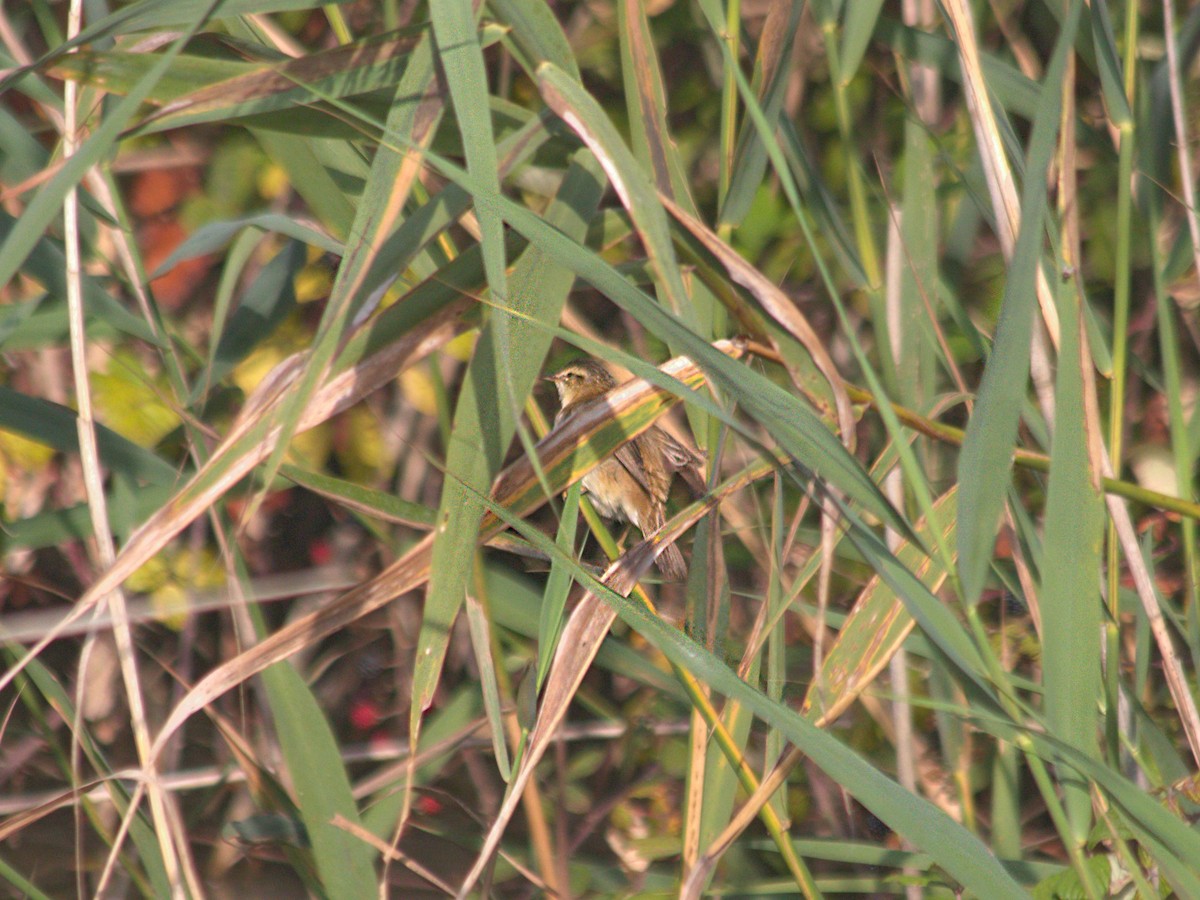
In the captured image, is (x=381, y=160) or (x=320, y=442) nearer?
(x=381, y=160)

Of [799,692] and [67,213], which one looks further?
[799,692]

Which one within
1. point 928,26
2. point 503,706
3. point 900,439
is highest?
point 928,26

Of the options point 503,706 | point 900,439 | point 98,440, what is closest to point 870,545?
point 900,439

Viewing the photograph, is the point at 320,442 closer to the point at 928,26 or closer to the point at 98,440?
the point at 98,440

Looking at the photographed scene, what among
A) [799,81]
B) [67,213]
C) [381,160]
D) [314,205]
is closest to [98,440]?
[67,213]

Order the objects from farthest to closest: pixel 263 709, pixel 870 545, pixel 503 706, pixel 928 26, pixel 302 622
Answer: pixel 928 26
pixel 263 709
pixel 503 706
pixel 302 622
pixel 870 545

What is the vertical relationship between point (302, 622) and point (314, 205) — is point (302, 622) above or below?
below

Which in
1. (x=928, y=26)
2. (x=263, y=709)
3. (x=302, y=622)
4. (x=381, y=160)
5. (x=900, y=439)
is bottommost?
(x=263, y=709)

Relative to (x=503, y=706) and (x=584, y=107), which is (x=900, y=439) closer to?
(x=584, y=107)

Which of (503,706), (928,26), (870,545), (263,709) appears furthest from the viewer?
(928,26)
